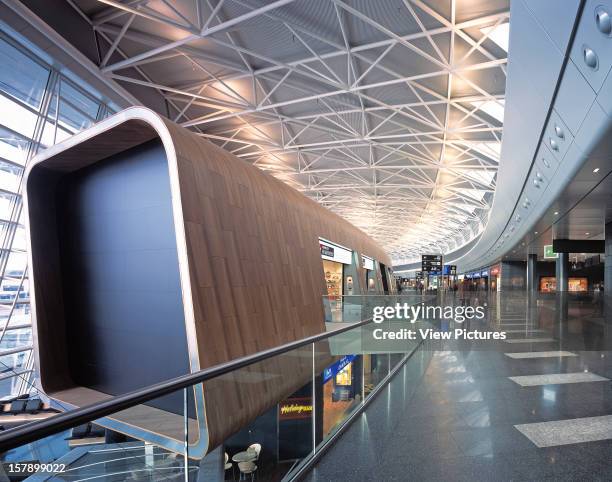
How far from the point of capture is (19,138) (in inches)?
516

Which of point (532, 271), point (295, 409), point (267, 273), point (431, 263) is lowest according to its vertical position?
point (532, 271)

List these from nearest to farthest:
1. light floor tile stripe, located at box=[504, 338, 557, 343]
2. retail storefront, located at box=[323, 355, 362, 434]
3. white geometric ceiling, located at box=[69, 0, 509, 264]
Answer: retail storefront, located at box=[323, 355, 362, 434] → light floor tile stripe, located at box=[504, 338, 557, 343] → white geometric ceiling, located at box=[69, 0, 509, 264]

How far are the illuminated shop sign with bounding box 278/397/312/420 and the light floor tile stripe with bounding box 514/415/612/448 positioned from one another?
224 cm

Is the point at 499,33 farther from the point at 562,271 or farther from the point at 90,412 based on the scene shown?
the point at 90,412

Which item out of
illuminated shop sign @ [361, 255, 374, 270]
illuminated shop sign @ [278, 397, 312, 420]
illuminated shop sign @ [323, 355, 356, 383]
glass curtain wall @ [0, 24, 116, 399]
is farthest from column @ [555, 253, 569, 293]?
glass curtain wall @ [0, 24, 116, 399]

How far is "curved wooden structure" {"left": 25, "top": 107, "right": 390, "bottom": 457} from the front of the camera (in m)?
6.32

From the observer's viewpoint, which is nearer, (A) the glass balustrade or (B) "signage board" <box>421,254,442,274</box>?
(A) the glass balustrade

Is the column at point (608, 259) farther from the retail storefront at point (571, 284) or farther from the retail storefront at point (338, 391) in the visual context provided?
the retail storefront at point (571, 284)

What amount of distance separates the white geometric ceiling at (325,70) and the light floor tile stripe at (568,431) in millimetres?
12106

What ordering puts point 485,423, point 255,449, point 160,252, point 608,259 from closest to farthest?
point 255,449
point 485,423
point 160,252
point 608,259

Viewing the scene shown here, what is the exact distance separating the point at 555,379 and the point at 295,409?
4873 millimetres

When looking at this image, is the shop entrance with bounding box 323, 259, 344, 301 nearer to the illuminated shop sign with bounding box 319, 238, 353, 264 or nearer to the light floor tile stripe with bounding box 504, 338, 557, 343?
the illuminated shop sign with bounding box 319, 238, 353, 264

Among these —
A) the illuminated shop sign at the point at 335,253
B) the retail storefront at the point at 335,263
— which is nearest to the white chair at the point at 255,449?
the illuminated shop sign at the point at 335,253

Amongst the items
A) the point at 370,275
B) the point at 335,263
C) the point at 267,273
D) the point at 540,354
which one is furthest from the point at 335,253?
the point at 370,275
